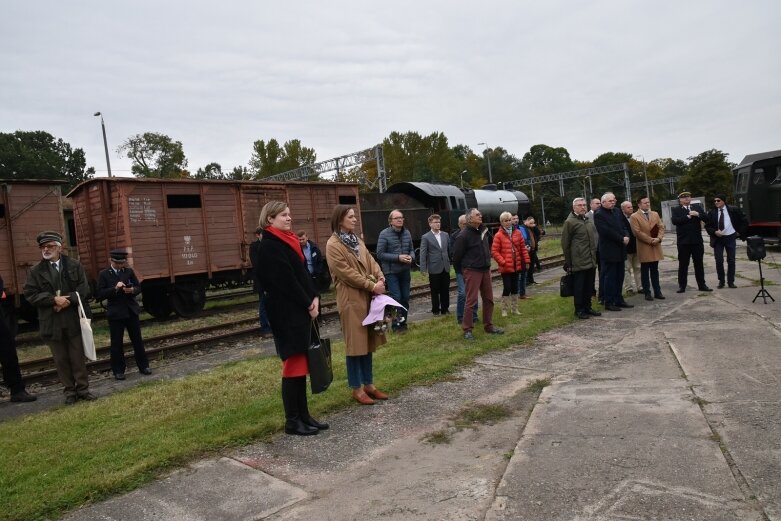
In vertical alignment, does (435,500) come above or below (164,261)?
below

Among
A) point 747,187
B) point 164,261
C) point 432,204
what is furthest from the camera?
point 432,204

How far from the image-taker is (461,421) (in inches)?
174

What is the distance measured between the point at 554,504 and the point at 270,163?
2043 inches

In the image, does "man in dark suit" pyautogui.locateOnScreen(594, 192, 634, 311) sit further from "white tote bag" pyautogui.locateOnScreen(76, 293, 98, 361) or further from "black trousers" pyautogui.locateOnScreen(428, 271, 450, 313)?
"white tote bag" pyautogui.locateOnScreen(76, 293, 98, 361)

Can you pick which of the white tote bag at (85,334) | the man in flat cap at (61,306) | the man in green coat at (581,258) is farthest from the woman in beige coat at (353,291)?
the man in green coat at (581,258)

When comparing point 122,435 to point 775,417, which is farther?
point 122,435

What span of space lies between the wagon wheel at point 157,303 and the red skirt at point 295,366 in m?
9.82

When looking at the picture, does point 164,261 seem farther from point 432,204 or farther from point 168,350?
point 432,204

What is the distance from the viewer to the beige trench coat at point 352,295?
195 inches

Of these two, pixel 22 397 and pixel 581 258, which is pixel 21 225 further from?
pixel 581 258

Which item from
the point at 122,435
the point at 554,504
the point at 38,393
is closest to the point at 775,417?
the point at 554,504

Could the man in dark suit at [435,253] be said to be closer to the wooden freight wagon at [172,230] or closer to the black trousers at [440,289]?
the black trousers at [440,289]

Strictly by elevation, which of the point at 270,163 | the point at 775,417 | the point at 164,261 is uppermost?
the point at 270,163

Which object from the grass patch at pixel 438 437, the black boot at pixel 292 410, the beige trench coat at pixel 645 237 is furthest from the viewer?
the beige trench coat at pixel 645 237
